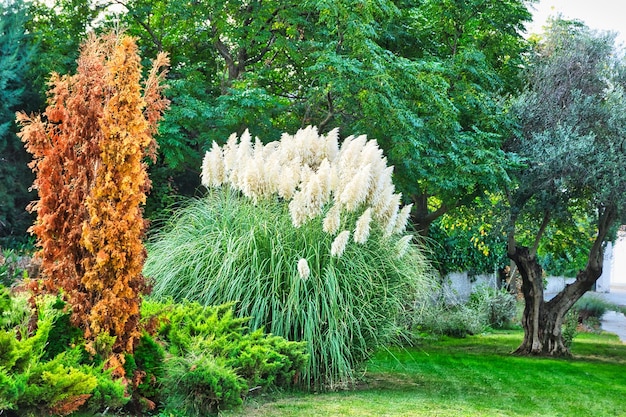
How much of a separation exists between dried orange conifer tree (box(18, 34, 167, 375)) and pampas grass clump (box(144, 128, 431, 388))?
82.0 inches

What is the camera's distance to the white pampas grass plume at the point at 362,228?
22.7 feet

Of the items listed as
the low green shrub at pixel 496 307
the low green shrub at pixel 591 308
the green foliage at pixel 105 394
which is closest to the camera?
the green foliage at pixel 105 394

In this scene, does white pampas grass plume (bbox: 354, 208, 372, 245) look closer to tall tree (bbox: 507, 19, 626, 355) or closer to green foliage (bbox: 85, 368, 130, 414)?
green foliage (bbox: 85, 368, 130, 414)

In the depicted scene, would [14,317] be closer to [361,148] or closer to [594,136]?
[361,148]

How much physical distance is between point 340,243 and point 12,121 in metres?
8.63

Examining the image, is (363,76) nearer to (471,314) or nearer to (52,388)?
(471,314)

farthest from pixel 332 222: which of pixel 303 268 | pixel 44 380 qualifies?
pixel 44 380

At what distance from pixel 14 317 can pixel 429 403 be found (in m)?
3.75

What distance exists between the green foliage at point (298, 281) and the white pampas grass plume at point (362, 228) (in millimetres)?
251

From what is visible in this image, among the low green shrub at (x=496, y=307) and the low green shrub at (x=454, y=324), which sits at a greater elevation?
the low green shrub at (x=496, y=307)

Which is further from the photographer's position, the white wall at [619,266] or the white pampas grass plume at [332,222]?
the white wall at [619,266]

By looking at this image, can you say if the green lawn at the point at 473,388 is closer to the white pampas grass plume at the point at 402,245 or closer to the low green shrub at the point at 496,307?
the white pampas grass plume at the point at 402,245

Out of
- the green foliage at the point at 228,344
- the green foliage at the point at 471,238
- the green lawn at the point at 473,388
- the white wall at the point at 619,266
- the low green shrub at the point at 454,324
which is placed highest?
the white wall at the point at 619,266

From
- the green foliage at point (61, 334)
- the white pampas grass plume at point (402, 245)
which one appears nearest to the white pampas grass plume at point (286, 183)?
the white pampas grass plume at point (402, 245)
